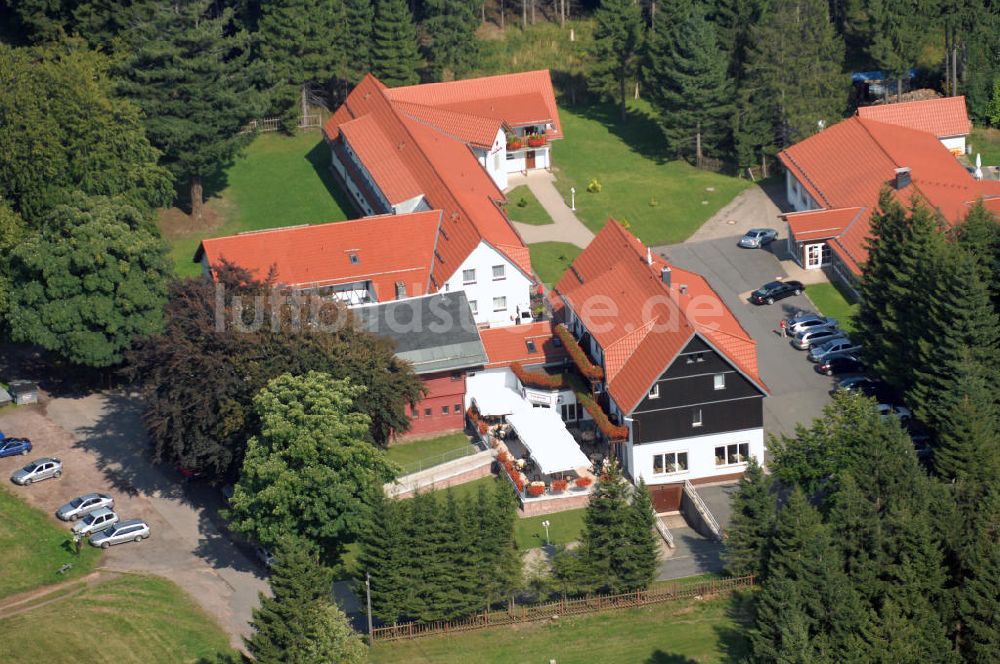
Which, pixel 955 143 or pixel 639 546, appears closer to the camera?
pixel 639 546

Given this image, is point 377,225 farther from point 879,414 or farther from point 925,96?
point 925,96

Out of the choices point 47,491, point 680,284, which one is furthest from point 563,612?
point 47,491

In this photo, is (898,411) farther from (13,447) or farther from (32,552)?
(13,447)

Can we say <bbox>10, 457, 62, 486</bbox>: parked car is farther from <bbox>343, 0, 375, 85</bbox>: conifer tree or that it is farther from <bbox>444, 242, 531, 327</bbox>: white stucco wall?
<bbox>343, 0, 375, 85</bbox>: conifer tree

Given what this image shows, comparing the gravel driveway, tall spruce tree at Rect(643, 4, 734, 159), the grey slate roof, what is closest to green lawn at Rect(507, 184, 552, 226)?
tall spruce tree at Rect(643, 4, 734, 159)

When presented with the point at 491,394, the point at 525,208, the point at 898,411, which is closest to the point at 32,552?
the point at 491,394

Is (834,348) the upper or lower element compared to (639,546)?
upper
